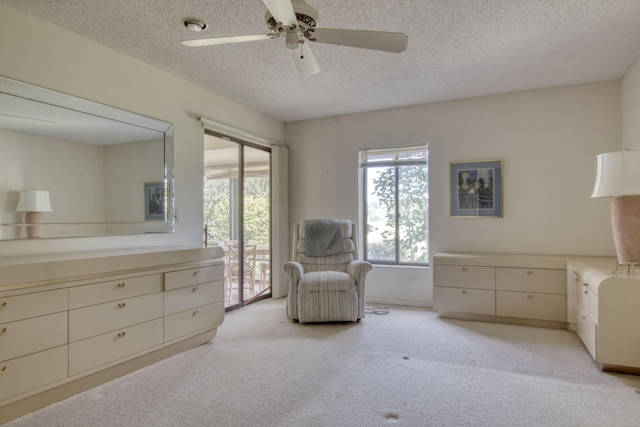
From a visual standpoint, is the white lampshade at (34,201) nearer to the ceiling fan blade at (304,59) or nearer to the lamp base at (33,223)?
the lamp base at (33,223)

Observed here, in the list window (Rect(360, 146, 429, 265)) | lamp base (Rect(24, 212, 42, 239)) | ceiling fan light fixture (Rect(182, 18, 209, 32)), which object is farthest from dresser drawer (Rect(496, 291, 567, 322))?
lamp base (Rect(24, 212, 42, 239))

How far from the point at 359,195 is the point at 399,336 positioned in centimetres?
202

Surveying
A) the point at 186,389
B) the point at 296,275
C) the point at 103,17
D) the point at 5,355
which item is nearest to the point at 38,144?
the point at 103,17

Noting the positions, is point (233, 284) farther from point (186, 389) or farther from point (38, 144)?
point (38, 144)

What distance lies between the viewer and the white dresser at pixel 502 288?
11.1 feet

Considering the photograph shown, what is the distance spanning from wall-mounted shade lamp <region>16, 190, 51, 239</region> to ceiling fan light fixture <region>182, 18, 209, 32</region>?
1525 mm

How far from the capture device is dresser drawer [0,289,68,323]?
1809mm

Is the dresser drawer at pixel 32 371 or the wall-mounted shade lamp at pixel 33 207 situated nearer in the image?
the dresser drawer at pixel 32 371

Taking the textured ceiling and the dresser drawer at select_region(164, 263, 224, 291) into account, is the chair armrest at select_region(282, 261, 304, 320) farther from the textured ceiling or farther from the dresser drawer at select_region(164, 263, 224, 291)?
the textured ceiling

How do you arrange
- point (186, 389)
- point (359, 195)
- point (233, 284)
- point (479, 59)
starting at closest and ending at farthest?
point (186, 389) → point (479, 59) → point (233, 284) → point (359, 195)

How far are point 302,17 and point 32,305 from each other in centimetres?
210

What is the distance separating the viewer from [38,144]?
2.42m

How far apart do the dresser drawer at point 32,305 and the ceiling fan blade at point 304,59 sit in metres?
1.94

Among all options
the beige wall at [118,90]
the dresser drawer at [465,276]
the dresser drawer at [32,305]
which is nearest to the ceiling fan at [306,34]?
the beige wall at [118,90]
